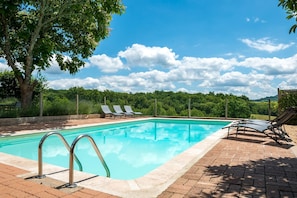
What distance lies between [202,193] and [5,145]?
654cm

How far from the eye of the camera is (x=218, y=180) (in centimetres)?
372

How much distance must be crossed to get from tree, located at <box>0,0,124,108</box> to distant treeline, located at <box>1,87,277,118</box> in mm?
1585

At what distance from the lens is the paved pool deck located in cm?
317

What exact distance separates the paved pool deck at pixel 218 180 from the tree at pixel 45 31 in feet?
29.3

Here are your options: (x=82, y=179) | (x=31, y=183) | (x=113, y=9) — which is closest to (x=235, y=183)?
(x=82, y=179)

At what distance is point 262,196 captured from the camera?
3.12 meters

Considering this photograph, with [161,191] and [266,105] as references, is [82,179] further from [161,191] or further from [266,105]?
[266,105]

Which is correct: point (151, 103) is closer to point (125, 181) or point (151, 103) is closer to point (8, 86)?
point (8, 86)

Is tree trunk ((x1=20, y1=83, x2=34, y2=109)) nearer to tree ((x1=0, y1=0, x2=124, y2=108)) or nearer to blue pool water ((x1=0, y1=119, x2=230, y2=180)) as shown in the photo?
tree ((x1=0, y1=0, x2=124, y2=108))

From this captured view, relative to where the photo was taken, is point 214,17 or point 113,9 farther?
point 214,17

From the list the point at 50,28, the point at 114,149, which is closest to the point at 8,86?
the point at 50,28

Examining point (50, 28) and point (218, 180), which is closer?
point (218, 180)

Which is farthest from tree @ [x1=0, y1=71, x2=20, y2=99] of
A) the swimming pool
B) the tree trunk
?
the swimming pool

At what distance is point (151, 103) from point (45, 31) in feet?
29.5
